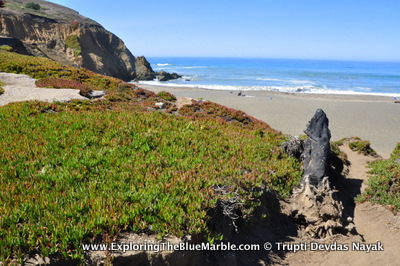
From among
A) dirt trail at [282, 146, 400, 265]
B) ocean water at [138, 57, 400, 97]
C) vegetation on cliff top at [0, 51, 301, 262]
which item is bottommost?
dirt trail at [282, 146, 400, 265]

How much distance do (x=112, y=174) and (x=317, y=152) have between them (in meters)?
6.44

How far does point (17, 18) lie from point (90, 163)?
5045cm

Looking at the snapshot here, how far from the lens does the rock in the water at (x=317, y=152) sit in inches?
308

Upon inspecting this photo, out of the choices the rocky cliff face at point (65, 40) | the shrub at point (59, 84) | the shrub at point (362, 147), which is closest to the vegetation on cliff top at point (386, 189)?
the shrub at point (362, 147)

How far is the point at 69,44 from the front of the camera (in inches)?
1873

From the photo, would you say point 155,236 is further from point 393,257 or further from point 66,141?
point 393,257

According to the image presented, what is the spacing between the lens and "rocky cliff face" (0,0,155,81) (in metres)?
42.2

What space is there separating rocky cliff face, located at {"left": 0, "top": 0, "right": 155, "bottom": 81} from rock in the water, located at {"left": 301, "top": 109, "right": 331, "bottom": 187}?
3850cm

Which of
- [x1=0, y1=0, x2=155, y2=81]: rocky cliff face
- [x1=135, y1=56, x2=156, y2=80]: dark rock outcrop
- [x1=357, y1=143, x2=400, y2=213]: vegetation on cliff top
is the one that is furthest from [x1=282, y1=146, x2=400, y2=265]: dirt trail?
[x1=135, y1=56, x2=156, y2=80]: dark rock outcrop

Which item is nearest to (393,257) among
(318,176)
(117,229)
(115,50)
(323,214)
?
(323,214)

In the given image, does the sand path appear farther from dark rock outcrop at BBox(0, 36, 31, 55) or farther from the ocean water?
the ocean water

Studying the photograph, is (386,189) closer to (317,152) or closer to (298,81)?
(317,152)

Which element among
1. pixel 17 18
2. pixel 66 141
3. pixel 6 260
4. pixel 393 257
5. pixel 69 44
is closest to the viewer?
pixel 6 260

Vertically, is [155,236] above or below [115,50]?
below
